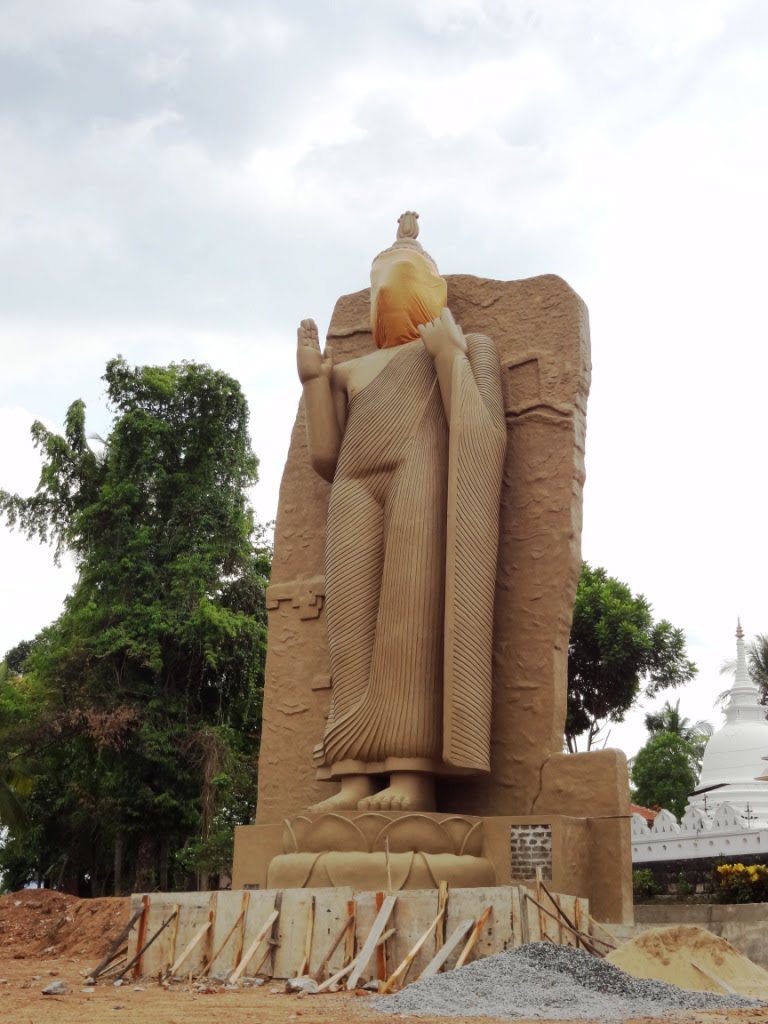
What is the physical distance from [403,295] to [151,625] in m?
8.25

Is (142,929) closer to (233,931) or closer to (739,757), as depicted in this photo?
(233,931)

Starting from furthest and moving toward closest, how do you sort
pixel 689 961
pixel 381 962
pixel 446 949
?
1. pixel 689 961
2. pixel 381 962
3. pixel 446 949

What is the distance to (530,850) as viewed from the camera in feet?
24.6

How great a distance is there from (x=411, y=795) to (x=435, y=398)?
297cm

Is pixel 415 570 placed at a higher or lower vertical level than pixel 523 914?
higher

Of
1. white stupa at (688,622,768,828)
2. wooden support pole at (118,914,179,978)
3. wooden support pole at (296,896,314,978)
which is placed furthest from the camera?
white stupa at (688,622,768,828)

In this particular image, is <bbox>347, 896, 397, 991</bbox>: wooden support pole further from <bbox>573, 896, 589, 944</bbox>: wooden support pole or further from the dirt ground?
<bbox>573, 896, 589, 944</bbox>: wooden support pole

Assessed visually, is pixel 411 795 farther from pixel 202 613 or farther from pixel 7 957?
pixel 202 613

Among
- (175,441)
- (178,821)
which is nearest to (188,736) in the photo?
(178,821)

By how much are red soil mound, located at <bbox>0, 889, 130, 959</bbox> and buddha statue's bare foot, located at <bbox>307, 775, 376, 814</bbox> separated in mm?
3839

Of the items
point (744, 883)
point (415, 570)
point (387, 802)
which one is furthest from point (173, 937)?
point (744, 883)

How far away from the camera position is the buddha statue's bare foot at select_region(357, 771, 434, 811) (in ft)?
24.2

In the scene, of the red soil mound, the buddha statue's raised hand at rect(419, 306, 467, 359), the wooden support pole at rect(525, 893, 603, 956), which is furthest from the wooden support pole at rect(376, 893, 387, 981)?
the red soil mound

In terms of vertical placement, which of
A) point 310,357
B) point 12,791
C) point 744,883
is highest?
point 310,357
